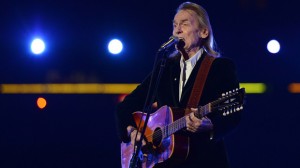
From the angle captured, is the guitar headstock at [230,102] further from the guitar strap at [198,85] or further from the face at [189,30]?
the face at [189,30]

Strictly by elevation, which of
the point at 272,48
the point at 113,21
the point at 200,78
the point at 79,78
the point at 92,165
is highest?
the point at 113,21

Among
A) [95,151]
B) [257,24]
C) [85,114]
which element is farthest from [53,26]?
[257,24]

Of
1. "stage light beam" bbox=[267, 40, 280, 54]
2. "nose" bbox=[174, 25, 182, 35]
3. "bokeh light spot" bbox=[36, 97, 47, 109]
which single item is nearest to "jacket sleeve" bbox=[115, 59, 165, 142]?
"nose" bbox=[174, 25, 182, 35]

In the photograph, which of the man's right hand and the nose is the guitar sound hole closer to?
the man's right hand

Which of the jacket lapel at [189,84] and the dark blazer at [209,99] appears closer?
the dark blazer at [209,99]

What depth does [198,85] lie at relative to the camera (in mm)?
3266

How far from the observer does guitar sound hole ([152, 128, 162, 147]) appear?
11.5 ft

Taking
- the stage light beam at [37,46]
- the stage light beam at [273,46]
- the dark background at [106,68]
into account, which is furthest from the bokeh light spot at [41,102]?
the stage light beam at [273,46]

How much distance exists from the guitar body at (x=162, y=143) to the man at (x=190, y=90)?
4 cm

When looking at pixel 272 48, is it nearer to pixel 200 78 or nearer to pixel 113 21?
pixel 113 21

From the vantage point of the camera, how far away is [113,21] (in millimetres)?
6969

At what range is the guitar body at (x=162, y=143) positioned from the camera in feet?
10.5

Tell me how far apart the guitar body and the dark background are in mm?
2954

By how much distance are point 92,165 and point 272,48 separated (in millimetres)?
2948
